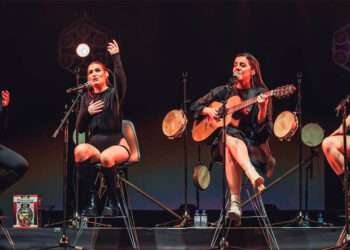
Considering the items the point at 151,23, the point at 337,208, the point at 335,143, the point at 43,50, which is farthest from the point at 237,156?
the point at 43,50

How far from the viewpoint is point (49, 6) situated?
362 inches

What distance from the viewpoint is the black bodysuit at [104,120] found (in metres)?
8.41

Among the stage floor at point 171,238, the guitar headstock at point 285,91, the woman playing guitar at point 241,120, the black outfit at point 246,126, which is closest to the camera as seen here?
the stage floor at point 171,238

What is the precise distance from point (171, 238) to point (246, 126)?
5.47 ft

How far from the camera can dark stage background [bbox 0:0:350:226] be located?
29.1 ft

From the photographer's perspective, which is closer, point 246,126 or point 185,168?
point 246,126

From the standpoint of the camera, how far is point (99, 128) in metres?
8.45

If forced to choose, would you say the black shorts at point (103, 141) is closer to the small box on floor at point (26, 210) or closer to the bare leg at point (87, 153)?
the bare leg at point (87, 153)

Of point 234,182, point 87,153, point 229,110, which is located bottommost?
point 234,182

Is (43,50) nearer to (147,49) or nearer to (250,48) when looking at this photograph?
(147,49)

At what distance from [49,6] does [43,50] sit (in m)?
0.59

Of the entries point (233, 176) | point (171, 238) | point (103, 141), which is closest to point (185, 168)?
point (233, 176)

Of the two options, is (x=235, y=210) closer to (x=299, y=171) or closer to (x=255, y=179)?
(x=255, y=179)

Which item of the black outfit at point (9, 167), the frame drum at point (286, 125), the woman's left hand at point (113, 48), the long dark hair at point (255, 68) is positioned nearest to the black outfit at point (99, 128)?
the woman's left hand at point (113, 48)
